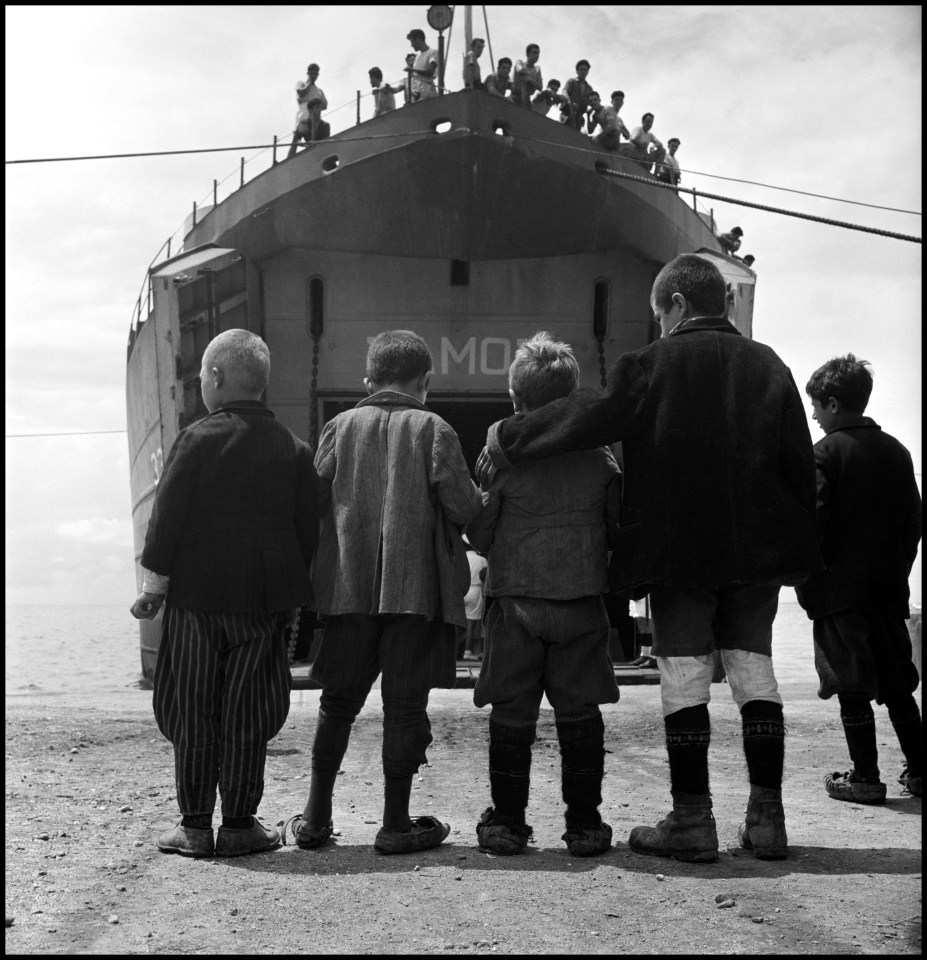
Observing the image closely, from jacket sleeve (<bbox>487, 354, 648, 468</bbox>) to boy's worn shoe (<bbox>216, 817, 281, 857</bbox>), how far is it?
1203 mm

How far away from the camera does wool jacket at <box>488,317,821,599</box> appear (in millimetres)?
3262

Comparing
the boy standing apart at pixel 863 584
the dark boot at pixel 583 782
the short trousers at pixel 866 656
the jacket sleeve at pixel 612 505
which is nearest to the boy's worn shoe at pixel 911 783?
the boy standing apart at pixel 863 584

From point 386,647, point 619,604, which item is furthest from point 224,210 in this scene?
point 386,647

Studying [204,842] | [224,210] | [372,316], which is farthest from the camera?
[224,210]

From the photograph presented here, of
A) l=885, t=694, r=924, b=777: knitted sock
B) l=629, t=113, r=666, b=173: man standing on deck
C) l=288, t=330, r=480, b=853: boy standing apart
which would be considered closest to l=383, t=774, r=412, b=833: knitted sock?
l=288, t=330, r=480, b=853: boy standing apart

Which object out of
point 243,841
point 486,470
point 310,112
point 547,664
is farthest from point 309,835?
point 310,112

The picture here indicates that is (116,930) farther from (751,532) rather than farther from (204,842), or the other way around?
(751,532)

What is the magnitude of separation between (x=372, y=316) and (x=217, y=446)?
637 centimetres

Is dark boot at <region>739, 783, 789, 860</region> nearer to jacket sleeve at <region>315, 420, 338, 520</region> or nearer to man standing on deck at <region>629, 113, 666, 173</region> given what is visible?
jacket sleeve at <region>315, 420, 338, 520</region>

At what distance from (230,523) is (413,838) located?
989 mm

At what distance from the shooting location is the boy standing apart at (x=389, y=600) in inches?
132

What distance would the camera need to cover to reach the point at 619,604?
381 inches

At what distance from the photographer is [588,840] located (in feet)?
10.5

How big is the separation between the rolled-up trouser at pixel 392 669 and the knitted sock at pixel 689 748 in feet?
2.12
